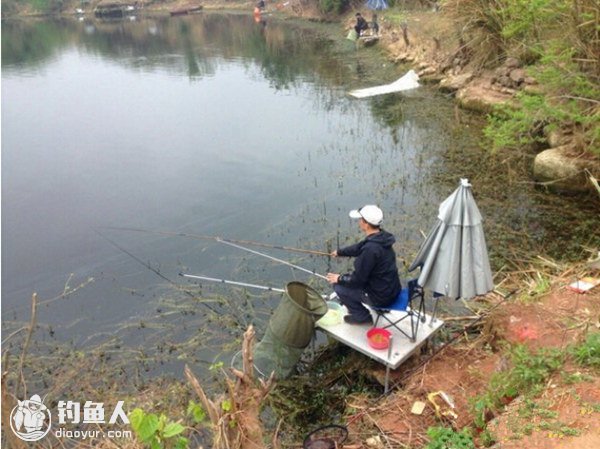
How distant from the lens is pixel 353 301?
20.4 ft

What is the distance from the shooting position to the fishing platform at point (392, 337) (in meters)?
5.78

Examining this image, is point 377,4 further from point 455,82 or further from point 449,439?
point 449,439

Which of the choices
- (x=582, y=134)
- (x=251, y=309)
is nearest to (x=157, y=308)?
(x=251, y=309)

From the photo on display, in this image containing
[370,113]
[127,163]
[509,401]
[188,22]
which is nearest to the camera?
[509,401]

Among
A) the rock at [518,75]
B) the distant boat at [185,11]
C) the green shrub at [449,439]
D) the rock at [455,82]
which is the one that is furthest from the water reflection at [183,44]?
the green shrub at [449,439]

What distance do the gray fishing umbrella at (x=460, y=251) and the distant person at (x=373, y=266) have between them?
1.45ft

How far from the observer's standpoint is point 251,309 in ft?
26.0

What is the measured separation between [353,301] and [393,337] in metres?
0.64

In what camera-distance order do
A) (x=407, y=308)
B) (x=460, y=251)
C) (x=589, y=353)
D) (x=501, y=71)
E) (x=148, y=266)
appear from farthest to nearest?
(x=501, y=71) < (x=148, y=266) < (x=407, y=308) < (x=460, y=251) < (x=589, y=353)

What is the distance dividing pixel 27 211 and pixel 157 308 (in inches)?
243

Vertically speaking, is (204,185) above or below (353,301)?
below

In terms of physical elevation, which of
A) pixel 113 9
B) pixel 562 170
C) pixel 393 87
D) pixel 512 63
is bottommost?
pixel 562 170

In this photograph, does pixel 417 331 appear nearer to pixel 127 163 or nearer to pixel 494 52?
pixel 127 163

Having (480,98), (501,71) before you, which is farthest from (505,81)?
(480,98)
